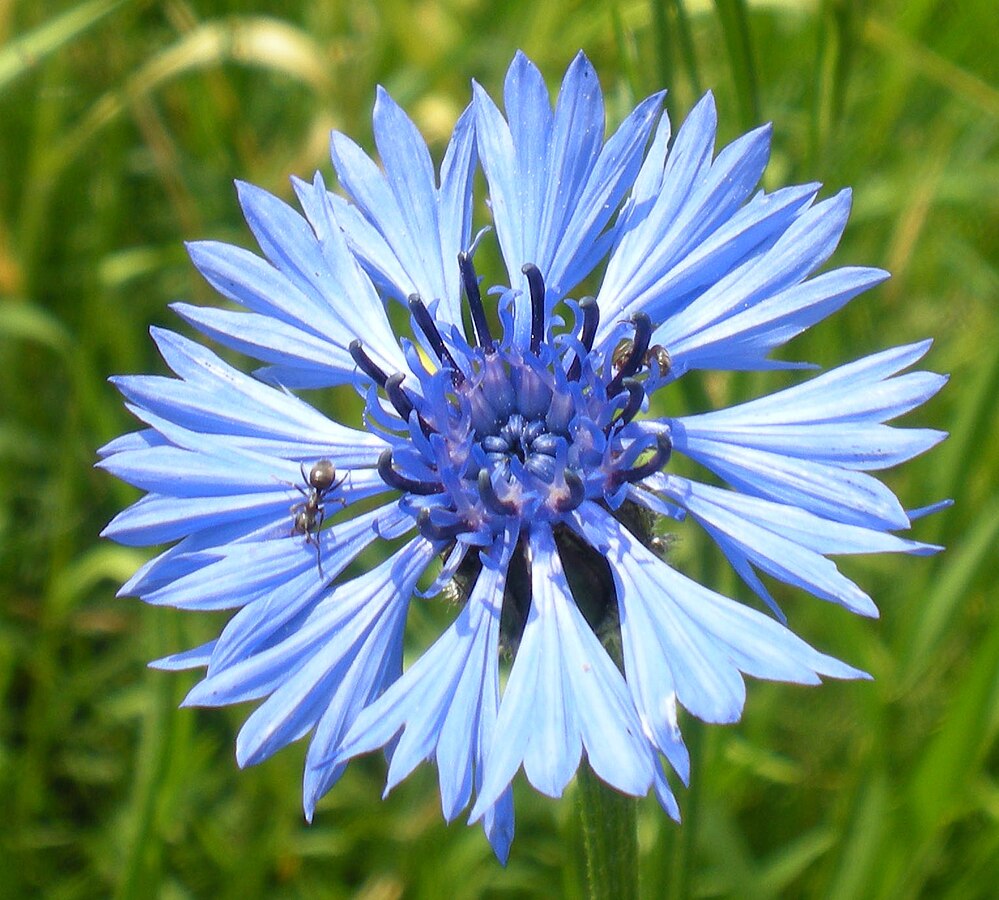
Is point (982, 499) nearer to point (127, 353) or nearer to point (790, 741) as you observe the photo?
point (790, 741)

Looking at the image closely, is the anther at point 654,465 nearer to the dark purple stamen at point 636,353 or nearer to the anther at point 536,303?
the dark purple stamen at point 636,353

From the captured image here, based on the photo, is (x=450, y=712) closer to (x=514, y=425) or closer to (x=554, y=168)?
(x=514, y=425)

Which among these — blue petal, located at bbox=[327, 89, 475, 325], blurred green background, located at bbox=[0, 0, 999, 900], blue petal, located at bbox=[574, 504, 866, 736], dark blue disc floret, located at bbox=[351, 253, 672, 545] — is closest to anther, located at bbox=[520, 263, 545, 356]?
dark blue disc floret, located at bbox=[351, 253, 672, 545]

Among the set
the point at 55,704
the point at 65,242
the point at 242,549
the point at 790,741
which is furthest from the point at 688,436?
the point at 65,242

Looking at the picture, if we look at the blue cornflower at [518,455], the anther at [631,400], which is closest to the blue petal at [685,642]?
the blue cornflower at [518,455]

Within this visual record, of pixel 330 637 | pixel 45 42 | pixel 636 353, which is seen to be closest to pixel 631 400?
pixel 636 353
